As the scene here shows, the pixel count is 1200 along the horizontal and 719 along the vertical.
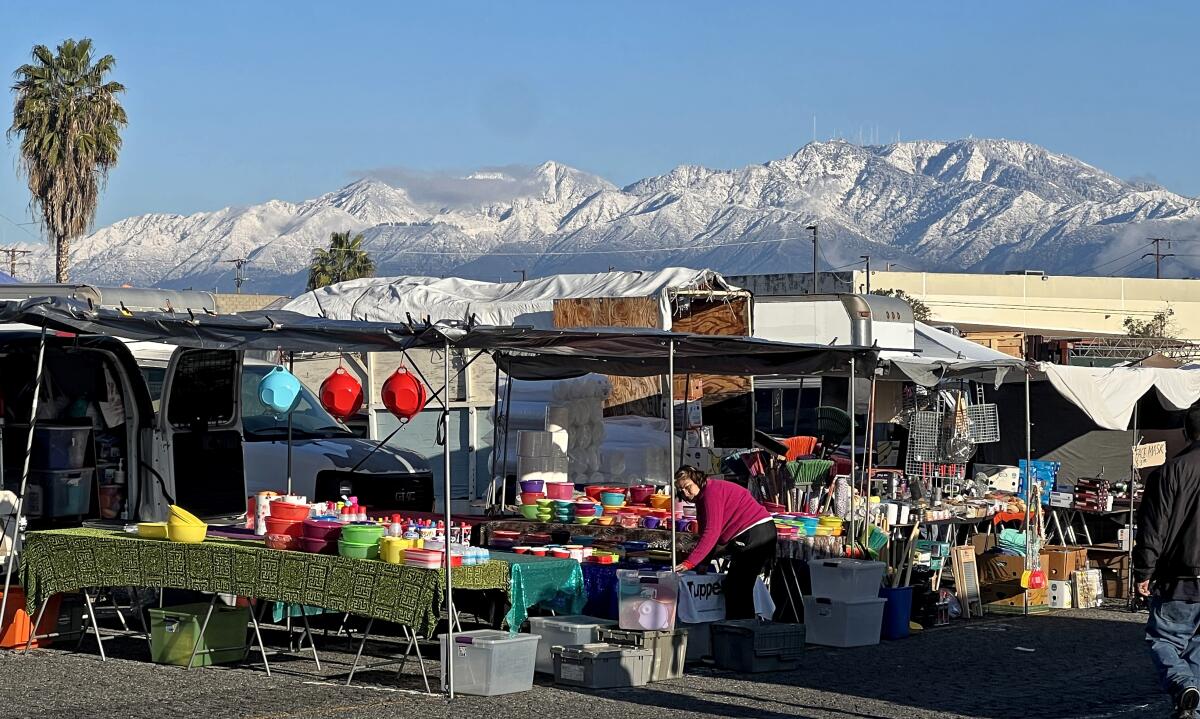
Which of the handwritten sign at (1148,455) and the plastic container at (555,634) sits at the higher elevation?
the handwritten sign at (1148,455)

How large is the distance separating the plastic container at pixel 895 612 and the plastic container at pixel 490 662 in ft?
12.2

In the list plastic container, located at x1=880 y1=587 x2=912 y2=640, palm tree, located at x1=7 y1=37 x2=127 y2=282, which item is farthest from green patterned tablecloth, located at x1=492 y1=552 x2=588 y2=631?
palm tree, located at x1=7 y1=37 x2=127 y2=282

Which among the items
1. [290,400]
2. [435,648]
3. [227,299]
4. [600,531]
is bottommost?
[435,648]

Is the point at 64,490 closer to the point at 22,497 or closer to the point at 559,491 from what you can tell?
the point at 22,497

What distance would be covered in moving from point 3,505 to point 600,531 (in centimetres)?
441

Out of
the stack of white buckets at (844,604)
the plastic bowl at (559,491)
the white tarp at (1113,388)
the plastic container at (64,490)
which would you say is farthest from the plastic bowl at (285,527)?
the white tarp at (1113,388)

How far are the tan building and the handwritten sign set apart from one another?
58.0m

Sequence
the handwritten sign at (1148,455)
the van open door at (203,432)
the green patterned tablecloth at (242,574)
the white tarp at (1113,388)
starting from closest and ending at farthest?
the green patterned tablecloth at (242,574) < the van open door at (203,432) < the white tarp at (1113,388) < the handwritten sign at (1148,455)

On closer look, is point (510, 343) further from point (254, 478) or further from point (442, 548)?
point (254, 478)

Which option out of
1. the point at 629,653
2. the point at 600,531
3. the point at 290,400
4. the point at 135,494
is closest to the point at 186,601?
the point at 135,494

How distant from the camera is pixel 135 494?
12188mm

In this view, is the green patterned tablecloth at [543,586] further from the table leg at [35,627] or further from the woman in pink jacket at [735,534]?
the table leg at [35,627]

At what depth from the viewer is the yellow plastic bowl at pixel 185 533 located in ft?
33.2

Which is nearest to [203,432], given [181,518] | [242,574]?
[181,518]
